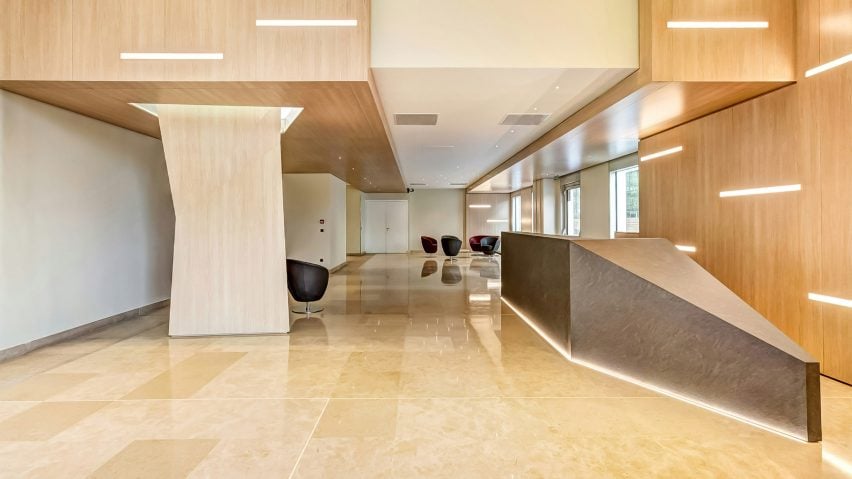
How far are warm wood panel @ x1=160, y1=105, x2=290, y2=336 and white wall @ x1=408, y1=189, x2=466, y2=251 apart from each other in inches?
601

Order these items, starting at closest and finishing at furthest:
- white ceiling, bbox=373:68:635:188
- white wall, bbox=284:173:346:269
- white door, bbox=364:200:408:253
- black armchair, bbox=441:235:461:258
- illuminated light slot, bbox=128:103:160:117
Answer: white ceiling, bbox=373:68:635:188
illuminated light slot, bbox=128:103:160:117
white wall, bbox=284:173:346:269
black armchair, bbox=441:235:461:258
white door, bbox=364:200:408:253

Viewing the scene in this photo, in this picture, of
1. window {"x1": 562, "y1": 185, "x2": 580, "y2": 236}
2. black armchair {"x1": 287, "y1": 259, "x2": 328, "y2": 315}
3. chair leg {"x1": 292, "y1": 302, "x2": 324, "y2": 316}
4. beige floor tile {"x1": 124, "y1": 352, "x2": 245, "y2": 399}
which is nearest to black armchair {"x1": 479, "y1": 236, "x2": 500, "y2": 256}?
window {"x1": 562, "y1": 185, "x2": 580, "y2": 236}

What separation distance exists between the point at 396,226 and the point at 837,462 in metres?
18.4

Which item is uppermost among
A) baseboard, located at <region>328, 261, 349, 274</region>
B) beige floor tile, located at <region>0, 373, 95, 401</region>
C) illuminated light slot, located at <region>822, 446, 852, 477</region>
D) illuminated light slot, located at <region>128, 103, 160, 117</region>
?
illuminated light slot, located at <region>128, 103, 160, 117</region>

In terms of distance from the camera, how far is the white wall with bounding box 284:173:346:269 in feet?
39.6

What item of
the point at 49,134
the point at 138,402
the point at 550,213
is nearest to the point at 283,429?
the point at 138,402

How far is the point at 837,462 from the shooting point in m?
2.51

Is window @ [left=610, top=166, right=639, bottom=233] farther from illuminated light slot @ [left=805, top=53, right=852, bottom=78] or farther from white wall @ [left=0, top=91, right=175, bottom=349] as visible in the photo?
white wall @ [left=0, top=91, right=175, bottom=349]

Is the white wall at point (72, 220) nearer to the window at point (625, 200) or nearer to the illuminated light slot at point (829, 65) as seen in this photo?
the illuminated light slot at point (829, 65)

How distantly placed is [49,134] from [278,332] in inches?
144

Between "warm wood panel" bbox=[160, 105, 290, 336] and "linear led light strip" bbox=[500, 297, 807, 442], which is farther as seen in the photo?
"warm wood panel" bbox=[160, 105, 290, 336]

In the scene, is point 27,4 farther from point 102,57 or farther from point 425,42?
point 425,42

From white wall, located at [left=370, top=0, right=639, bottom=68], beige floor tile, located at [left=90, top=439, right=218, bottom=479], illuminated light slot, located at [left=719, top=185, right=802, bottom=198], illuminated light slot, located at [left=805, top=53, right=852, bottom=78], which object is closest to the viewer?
beige floor tile, located at [left=90, top=439, right=218, bottom=479]

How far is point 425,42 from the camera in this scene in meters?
4.74
